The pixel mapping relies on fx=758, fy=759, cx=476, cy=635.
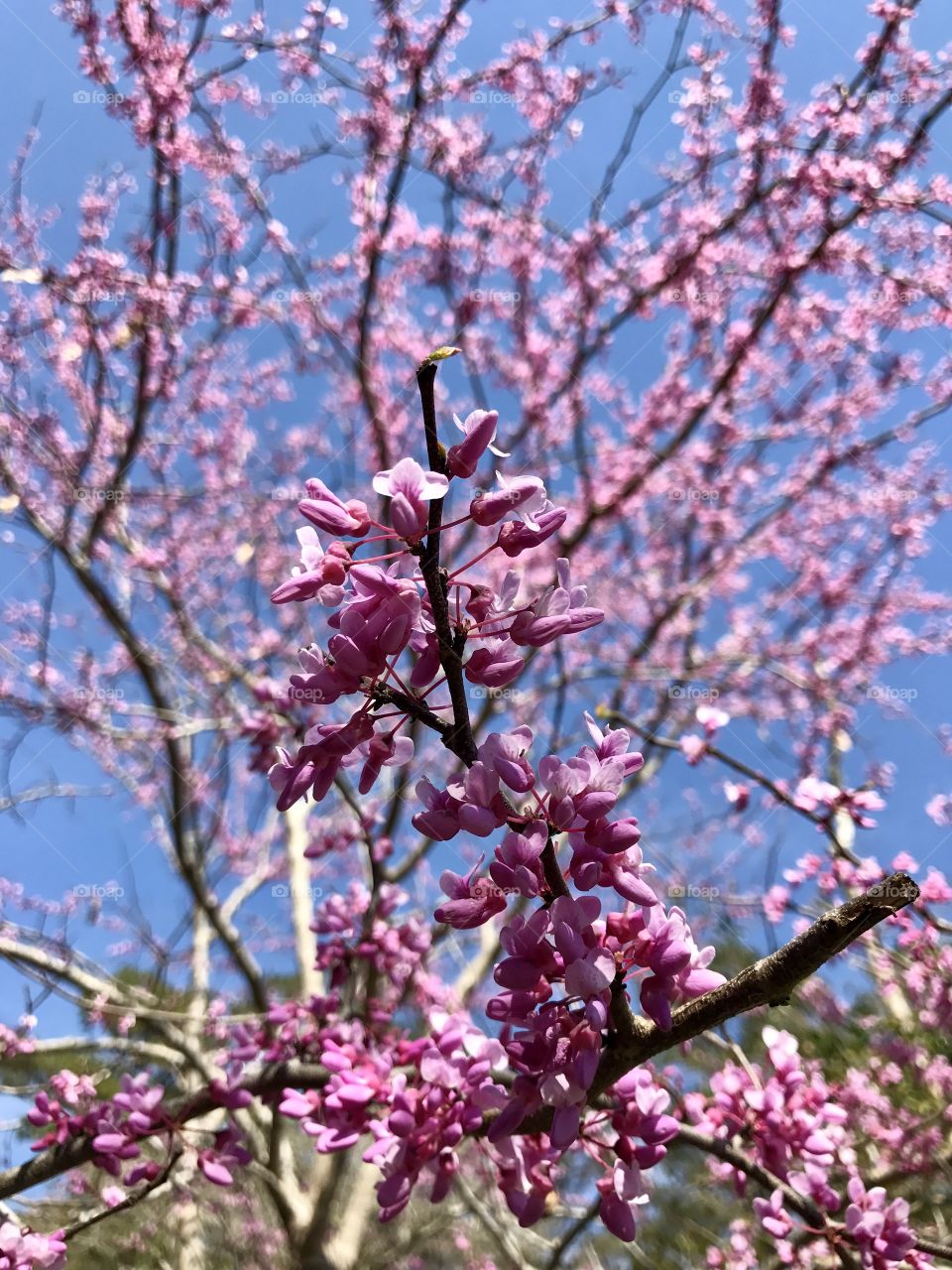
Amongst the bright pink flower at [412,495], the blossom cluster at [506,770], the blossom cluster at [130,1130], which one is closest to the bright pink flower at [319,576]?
the blossom cluster at [506,770]

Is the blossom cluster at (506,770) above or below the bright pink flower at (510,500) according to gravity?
below

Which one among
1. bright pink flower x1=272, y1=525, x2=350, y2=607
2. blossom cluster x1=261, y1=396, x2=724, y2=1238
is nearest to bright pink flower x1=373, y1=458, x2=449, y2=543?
blossom cluster x1=261, y1=396, x2=724, y2=1238

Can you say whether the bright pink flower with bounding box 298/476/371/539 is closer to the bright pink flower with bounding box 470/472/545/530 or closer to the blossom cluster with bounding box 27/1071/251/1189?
the bright pink flower with bounding box 470/472/545/530

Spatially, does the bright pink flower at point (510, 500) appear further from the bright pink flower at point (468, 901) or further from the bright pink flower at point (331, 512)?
the bright pink flower at point (468, 901)

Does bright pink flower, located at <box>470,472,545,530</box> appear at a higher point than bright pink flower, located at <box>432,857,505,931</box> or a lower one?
higher

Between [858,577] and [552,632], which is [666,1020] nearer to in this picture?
[552,632]

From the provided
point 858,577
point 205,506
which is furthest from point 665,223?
point 205,506

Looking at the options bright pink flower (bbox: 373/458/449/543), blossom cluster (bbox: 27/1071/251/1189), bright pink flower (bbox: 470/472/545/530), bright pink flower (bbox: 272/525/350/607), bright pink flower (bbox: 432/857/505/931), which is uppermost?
bright pink flower (bbox: 470/472/545/530)

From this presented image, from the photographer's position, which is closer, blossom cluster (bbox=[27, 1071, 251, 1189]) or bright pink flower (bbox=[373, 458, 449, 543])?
bright pink flower (bbox=[373, 458, 449, 543])

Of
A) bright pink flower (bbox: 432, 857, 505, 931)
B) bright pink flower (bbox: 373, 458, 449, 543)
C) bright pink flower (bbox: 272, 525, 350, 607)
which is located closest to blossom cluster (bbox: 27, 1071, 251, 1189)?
bright pink flower (bbox: 432, 857, 505, 931)

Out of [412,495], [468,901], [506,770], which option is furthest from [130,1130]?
[412,495]

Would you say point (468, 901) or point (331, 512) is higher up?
point (331, 512)

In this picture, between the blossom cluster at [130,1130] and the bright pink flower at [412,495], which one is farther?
the blossom cluster at [130,1130]

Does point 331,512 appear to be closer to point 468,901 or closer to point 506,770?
point 506,770
